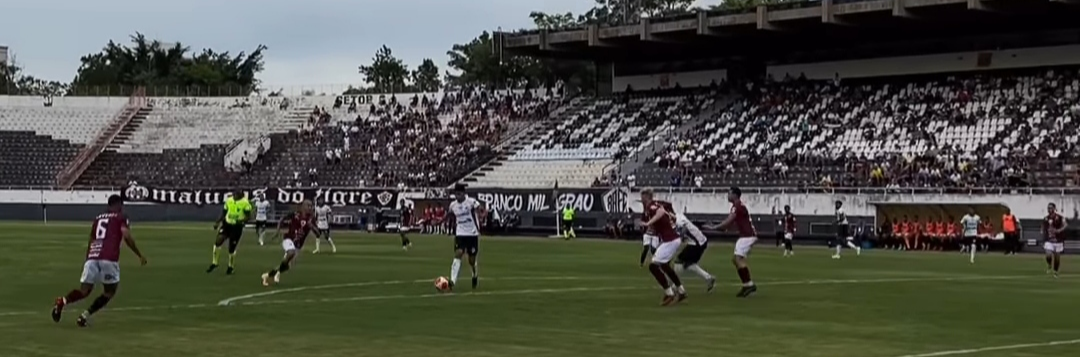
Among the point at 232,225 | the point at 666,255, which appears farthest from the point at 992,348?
the point at 232,225

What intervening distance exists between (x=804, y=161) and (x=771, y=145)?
14.6 ft

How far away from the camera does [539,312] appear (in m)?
22.8

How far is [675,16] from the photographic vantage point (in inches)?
2872

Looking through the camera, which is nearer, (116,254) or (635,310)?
(116,254)

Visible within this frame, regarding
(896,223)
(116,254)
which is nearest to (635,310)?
(116,254)

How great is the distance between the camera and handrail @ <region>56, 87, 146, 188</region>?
292ft

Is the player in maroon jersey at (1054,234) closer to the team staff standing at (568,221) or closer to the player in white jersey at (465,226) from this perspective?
the player in white jersey at (465,226)

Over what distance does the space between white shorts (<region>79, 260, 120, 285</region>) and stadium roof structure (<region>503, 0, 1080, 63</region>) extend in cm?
4791

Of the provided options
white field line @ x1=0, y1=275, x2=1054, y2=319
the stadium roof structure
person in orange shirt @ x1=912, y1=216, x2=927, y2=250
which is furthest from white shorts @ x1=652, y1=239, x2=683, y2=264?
the stadium roof structure

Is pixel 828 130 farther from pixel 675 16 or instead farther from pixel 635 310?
pixel 635 310

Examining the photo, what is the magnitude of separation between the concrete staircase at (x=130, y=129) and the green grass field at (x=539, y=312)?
54886 mm

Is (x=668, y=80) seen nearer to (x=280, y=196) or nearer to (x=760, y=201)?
(x=280, y=196)

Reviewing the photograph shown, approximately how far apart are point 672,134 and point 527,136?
33.8 ft

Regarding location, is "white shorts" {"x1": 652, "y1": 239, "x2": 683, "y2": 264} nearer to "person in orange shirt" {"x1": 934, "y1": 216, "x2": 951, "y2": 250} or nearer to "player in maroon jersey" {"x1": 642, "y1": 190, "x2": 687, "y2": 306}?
"player in maroon jersey" {"x1": 642, "y1": 190, "x2": 687, "y2": 306}
